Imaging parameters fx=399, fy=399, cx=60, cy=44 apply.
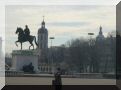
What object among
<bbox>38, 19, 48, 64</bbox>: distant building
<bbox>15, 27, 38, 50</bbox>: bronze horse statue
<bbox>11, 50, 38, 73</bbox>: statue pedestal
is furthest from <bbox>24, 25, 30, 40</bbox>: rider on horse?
<bbox>38, 19, 48, 64</bbox>: distant building

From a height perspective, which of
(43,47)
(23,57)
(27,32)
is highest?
(27,32)

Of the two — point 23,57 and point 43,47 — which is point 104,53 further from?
point 23,57

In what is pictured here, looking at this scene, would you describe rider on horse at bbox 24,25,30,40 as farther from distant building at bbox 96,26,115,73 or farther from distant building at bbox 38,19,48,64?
distant building at bbox 96,26,115,73

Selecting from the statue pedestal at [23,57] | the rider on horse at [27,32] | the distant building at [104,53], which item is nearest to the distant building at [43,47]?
the distant building at [104,53]

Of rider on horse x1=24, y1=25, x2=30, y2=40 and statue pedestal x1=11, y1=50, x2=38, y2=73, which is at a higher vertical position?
rider on horse x1=24, y1=25, x2=30, y2=40

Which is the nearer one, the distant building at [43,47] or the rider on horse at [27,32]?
the rider on horse at [27,32]

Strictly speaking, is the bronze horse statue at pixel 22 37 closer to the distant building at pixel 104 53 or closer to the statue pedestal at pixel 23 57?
the statue pedestal at pixel 23 57

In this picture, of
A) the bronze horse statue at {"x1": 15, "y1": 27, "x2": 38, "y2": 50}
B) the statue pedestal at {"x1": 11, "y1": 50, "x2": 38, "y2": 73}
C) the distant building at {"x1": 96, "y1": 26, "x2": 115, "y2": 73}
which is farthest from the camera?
the distant building at {"x1": 96, "y1": 26, "x2": 115, "y2": 73}

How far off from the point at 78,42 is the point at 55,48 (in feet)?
12.3

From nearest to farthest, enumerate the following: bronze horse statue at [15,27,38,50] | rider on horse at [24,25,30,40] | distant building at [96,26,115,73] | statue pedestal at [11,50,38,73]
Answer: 1. statue pedestal at [11,50,38,73]
2. bronze horse statue at [15,27,38,50]
3. rider on horse at [24,25,30,40]
4. distant building at [96,26,115,73]

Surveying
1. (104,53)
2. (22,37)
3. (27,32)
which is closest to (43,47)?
(104,53)

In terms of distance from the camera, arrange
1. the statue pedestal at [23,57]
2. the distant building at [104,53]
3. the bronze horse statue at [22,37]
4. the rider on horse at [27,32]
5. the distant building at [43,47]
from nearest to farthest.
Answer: the statue pedestal at [23,57]
the bronze horse statue at [22,37]
the rider on horse at [27,32]
the distant building at [104,53]
the distant building at [43,47]

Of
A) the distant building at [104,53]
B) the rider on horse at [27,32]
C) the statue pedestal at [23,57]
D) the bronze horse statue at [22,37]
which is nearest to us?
the statue pedestal at [23,57]

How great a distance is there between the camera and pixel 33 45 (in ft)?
111
